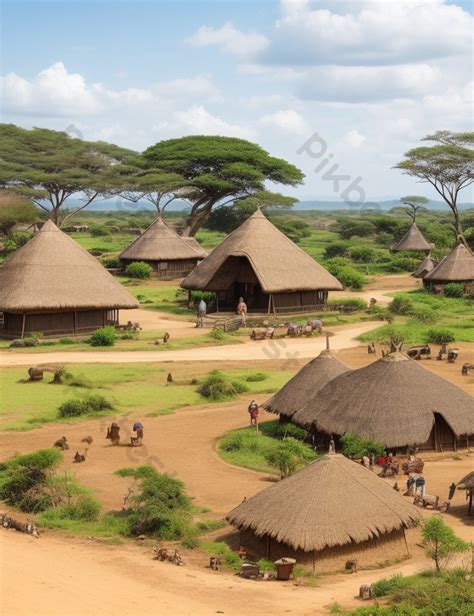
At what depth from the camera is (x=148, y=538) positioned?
20781mm

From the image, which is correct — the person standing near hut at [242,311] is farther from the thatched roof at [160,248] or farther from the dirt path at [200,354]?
the thatched roof at [160,248]

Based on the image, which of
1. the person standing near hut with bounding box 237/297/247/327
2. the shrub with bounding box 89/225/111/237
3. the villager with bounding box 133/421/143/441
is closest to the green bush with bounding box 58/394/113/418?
the villager with bounding box 133/421/143/441

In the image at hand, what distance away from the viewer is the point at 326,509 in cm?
1914

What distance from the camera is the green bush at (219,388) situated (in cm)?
3369

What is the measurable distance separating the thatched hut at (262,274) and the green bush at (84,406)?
62.1 feet

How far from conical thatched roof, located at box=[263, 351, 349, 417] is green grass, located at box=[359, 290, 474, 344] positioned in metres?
13.1

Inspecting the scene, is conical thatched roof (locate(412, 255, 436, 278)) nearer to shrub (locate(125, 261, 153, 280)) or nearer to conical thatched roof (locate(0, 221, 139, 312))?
A: shrub (locate(125, 261, 153, 280))

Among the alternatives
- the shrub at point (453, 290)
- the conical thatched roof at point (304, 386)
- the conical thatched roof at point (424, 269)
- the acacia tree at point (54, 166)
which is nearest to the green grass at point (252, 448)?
the conical thatched roof at point (304, 386)

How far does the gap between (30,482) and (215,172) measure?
6044cm

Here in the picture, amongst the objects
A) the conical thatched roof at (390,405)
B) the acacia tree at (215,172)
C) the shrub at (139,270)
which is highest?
the acacia tree at (215,172)

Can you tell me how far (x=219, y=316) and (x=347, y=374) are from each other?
22.1 metres

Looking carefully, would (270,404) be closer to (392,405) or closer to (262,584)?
(392,405)

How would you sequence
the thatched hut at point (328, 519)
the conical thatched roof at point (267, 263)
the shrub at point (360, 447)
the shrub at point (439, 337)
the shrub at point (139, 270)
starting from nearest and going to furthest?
the thatched hut at point (328, 519) → the shrub at point (360, 447) → the shrub at point (439, 337) → the conical thatched roof at point (267, 263) → the shrub at point (139, 270)

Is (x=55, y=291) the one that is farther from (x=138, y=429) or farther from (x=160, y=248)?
(x=160, y=248)
